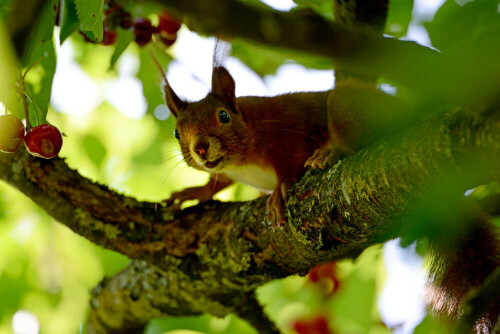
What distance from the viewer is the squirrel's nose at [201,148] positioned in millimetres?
2604

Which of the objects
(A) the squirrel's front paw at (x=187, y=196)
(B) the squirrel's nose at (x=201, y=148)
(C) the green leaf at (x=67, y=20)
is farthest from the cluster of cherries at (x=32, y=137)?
(A) the squirrel's front paw at (x=187, y=196)

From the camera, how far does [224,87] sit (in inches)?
114

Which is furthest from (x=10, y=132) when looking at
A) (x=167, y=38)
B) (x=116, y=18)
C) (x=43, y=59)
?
(x=167, y=38)

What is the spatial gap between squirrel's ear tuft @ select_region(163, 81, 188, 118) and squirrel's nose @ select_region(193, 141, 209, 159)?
1.37ft

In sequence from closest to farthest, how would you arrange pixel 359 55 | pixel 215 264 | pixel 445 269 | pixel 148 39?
pixel 359 55 → pixel 445 269 → pixel 215 264 → pixel 148 39

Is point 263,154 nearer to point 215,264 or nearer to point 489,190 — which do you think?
point 215,264

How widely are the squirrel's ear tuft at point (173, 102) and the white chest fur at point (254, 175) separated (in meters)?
0.43

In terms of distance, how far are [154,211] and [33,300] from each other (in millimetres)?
1539

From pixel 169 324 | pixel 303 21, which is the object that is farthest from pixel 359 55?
pixel 169 324

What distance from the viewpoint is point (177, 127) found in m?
2.82

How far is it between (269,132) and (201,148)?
456 millimetres

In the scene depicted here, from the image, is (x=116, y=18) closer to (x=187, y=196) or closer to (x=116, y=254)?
(x=187, y=196)

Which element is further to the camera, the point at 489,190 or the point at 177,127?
the point at 177,127

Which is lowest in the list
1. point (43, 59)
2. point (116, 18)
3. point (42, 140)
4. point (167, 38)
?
point (167, 38)
